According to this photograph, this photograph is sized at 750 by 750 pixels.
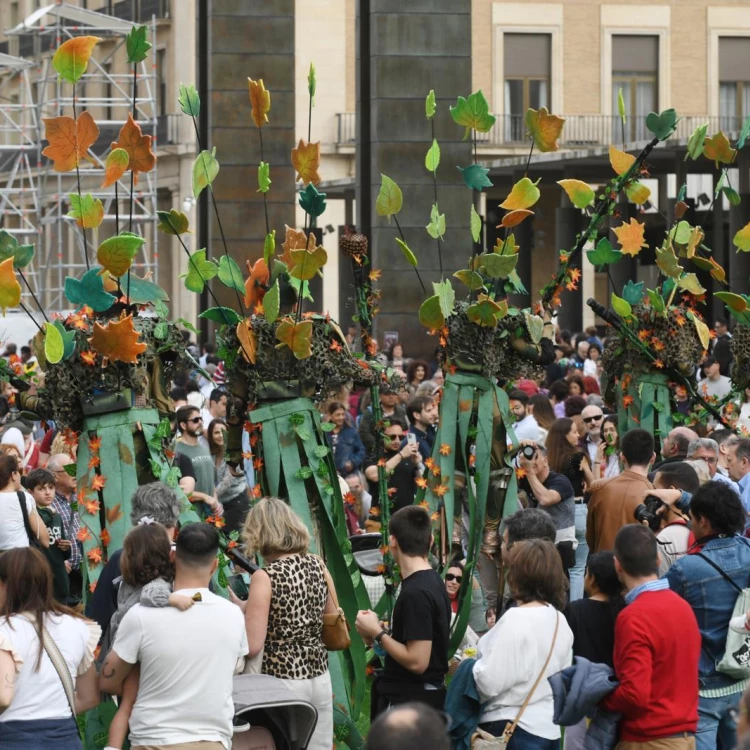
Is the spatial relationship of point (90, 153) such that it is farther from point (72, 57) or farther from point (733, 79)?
point (72, 57)

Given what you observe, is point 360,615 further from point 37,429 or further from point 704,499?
point 37,429

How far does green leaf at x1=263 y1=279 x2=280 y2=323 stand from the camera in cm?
904

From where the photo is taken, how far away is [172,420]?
9.07 metres

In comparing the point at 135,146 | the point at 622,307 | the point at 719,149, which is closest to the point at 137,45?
the point at 135,146

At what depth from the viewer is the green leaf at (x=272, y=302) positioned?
9.04 m

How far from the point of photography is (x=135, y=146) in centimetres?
880

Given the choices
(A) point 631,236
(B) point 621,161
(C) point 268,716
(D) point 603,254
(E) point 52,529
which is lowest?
(C) point 268,716

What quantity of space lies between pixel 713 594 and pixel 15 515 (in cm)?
391

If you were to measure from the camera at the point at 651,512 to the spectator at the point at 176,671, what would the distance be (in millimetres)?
2354

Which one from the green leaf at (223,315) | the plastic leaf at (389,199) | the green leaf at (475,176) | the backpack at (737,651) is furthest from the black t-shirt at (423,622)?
the green leaf at (475,176)

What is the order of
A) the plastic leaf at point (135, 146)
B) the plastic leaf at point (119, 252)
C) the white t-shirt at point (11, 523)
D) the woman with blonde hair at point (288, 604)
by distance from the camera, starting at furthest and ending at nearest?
the white t-shirt at point (11, 523) → the plastic leaf at point (135, 146) → the plastic leaf at point (119, 252) → the woman with blonde hair at point (288, 604)

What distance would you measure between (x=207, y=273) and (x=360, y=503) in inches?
143

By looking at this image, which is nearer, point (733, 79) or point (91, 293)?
point (91, 293)

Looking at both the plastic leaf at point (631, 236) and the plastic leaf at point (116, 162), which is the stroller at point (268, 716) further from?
the plastic leaf at point (631, 236)
